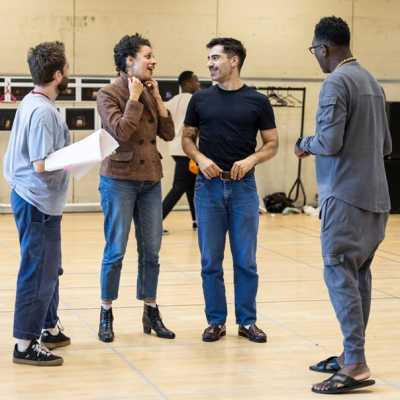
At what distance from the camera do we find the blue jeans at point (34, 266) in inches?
178

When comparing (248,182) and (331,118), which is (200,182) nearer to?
(248,182)

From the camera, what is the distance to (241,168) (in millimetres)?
5082

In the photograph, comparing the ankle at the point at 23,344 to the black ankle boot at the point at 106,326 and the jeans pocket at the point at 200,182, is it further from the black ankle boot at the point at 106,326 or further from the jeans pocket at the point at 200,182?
the jeans pocket at the point at 200,182

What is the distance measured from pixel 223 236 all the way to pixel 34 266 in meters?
1.20

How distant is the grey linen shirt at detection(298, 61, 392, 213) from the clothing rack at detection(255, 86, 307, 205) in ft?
26.2

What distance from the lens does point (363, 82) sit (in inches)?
166

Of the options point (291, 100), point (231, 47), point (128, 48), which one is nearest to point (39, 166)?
point (128, 48)

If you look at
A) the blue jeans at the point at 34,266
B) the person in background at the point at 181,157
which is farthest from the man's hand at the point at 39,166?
the person in background at the point at 181,157

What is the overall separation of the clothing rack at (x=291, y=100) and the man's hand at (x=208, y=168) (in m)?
7.19

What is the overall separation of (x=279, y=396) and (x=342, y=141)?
1.20 meters

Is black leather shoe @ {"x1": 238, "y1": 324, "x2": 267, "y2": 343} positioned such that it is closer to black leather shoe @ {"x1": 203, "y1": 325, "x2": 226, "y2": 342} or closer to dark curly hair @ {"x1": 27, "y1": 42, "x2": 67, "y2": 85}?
black leather shoe @ {"x1": 203, "y1": 325, "x2": 226, "y2": 342}

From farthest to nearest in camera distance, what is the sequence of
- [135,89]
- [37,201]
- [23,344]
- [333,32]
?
[135,89]
[23,344]
[37,201]
[333,32]

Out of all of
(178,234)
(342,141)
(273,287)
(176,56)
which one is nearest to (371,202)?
(342,141)

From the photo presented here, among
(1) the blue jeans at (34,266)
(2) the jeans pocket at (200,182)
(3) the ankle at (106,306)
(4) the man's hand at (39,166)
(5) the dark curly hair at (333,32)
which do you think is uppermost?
(5) the dark curly hair at (333,32)
